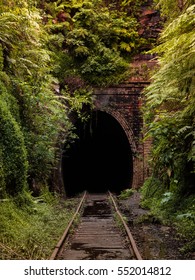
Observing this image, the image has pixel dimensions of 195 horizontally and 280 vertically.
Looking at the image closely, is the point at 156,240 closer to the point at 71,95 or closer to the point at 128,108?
the point at 128,108

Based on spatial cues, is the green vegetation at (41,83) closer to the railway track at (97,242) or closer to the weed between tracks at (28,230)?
the weed between tracks at (28,230)

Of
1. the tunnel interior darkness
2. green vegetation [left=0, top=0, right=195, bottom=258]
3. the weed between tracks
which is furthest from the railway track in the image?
the tunnel interior darkness

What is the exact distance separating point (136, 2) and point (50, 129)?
10.2 m

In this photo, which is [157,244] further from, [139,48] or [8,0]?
[139,48]

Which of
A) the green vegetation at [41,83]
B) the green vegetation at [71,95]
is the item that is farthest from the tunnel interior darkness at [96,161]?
the green vegetation at [71,95]

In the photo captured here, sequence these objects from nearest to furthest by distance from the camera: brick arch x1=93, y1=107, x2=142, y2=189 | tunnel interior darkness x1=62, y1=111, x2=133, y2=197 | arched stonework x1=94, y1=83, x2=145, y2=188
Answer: brick arch x1=93, y1=107, x2=142, y2=189, arched stonework x1=94, y1=83, x2=145, y2=188, tunnel interior darkness x1=62, y1=111, x2=133, y2=197

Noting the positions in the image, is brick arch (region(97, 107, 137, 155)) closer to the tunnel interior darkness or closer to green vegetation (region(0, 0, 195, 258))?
green vegetation (region(0, 0, 195, 258))

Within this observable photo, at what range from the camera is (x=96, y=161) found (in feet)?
98.8

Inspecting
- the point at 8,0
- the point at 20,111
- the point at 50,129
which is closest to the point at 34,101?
the point at 20,111

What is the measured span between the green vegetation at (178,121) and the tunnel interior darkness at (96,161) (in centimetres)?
1308

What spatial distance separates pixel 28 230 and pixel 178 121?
468 cm

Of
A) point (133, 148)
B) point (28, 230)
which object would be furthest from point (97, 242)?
point (133, 148)

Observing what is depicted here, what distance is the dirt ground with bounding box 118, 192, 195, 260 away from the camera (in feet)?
21.8

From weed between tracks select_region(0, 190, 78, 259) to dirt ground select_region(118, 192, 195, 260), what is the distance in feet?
6.06
